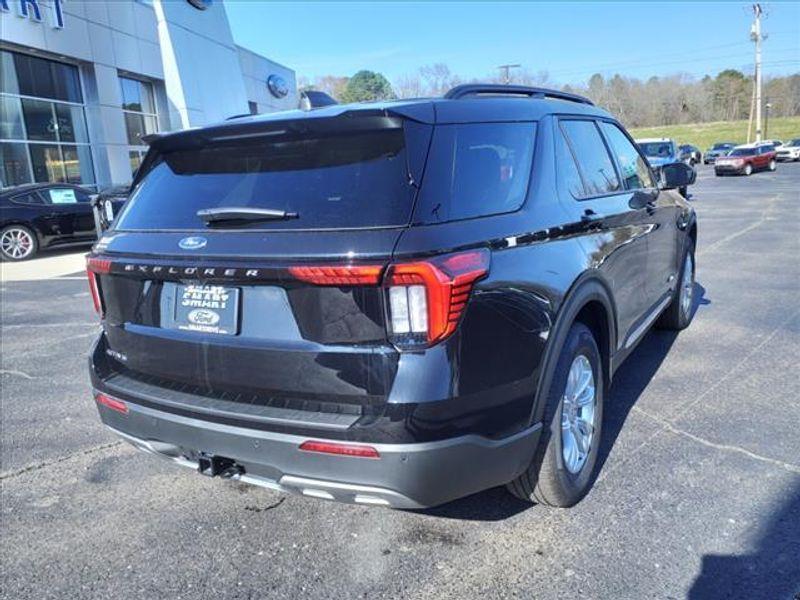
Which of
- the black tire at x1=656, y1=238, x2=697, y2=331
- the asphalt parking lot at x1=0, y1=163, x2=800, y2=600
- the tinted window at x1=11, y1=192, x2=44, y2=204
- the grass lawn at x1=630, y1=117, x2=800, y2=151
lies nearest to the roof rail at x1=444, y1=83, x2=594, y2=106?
the asphalt parking lot at x1=0, y1=163, x2=800, y2=600

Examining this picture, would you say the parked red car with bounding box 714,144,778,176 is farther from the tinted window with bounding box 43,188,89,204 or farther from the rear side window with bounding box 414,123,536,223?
the rear side window with bounding box 414,123,536,223

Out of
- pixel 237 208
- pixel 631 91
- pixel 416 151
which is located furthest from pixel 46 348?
pixel 631 91

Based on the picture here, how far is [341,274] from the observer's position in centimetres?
217

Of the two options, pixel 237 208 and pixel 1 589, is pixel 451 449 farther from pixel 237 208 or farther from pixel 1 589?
pixel 1 589

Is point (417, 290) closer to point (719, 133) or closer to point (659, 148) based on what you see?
point (659, 148)

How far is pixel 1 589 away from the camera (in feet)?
8.75

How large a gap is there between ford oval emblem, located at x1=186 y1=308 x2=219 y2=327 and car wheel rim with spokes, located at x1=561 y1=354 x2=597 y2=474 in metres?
1.49

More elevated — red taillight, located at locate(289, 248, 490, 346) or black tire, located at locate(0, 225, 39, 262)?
red taillight, located at locate(289, 248, 490, 346)

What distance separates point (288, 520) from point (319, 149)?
1.73m

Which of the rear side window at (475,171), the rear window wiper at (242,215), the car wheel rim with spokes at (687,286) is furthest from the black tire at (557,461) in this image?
the car wheel rim with spokes at (687,286)

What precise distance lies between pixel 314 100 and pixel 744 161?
3709 centimetres

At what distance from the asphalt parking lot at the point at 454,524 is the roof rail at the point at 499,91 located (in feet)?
6.28

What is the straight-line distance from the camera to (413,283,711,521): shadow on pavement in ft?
10.1

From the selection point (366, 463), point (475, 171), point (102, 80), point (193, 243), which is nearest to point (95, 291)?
point (193, 243)
